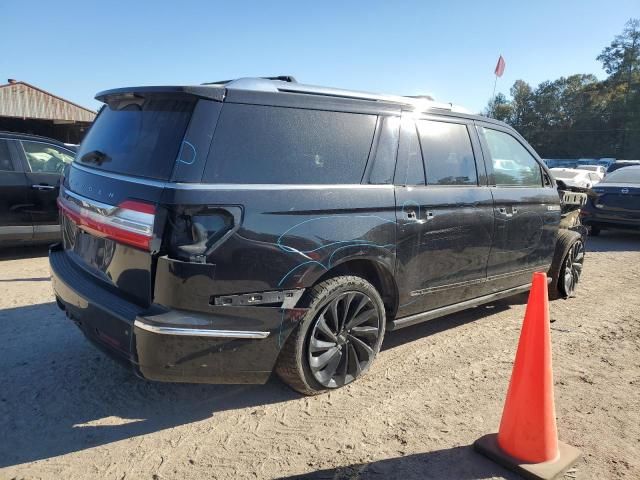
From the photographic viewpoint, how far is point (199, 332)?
2.55 meters

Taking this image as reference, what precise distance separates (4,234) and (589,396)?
6707mm

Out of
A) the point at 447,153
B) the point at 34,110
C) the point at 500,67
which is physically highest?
the point at 500,67

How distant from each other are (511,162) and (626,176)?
7843 millimetres

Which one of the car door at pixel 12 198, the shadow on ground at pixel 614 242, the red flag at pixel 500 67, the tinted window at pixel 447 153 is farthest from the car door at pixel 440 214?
the red flag at pixel 500 67

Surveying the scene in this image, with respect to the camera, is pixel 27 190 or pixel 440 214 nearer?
pixel 440 214

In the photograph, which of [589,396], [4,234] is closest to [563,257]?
[589,396]

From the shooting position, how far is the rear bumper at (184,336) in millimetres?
2492

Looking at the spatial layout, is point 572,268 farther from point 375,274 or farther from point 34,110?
point 34,110

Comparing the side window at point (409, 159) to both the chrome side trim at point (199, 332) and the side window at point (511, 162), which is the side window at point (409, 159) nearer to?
the side window at point (511, 162)

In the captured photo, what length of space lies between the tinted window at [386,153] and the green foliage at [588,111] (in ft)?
203

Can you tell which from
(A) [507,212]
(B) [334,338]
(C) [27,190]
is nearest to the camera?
(B) [334,338]

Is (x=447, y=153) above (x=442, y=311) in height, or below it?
above

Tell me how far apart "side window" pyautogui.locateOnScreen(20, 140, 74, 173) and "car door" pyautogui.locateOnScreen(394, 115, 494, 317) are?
5.43 metres

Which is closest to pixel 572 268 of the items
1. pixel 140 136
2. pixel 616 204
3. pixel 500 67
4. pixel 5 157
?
pixel 140 136
